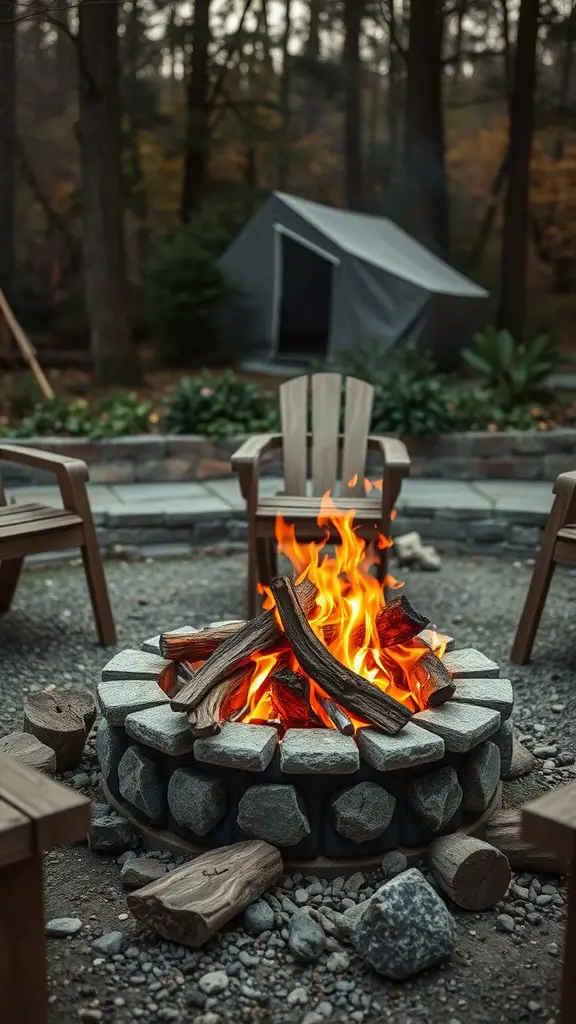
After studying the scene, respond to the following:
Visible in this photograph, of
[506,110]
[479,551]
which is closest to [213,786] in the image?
[479,551]

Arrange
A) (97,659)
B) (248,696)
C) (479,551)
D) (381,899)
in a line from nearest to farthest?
(381,899)
(248,696)
(97,659)
(479,551)

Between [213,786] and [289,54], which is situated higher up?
[289,54]

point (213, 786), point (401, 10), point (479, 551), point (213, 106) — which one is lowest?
point (479, 551)

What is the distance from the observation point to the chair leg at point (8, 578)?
3422mm

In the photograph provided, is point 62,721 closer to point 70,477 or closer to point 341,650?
point 341,650

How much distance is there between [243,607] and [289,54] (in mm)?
7336

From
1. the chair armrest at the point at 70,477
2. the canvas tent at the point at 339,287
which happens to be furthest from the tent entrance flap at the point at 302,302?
the chair armrest at the point at 70,477

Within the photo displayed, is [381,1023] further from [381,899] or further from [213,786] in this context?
[213,786]

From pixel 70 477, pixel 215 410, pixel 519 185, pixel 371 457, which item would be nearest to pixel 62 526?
pixel 70 477

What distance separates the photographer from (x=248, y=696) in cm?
212

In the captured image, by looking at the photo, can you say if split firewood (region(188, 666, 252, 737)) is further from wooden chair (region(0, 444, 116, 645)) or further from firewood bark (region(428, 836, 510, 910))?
wooden chair (region(0, 444, 116, 645))

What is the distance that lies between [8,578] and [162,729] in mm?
1694

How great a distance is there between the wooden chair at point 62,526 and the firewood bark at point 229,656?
3.57 ft

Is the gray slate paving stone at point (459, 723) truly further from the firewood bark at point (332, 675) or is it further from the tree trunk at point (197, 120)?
the tree trunk at point (197, 120)
